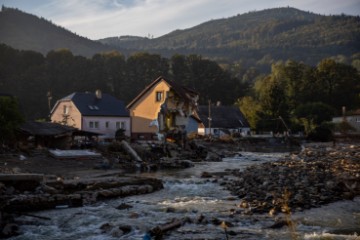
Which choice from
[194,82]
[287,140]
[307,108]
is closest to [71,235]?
[287,140]

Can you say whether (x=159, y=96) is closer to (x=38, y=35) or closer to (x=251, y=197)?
(x=251, y=197)

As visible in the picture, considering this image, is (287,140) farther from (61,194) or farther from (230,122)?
(61,194)

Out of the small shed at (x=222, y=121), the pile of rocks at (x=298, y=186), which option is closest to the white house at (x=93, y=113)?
the small shed at (x=222, y=121)

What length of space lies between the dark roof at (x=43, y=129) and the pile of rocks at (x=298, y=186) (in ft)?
57.2

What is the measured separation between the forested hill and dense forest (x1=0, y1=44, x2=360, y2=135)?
3345 inches

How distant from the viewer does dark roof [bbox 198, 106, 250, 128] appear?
68.2 metres

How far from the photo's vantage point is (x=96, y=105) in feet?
182

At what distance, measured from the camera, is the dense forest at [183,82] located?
72312 mm

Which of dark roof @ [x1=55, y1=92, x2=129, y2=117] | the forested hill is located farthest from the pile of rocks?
the forested hill

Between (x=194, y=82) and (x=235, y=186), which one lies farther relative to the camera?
(x=194, y=82)

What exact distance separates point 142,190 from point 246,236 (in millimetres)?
9537

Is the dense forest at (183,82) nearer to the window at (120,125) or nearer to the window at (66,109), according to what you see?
the window at (66,109)

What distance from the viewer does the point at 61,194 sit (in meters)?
17.9

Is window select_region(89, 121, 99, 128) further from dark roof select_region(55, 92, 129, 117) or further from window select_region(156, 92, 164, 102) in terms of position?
window select_region(156, 92, 164, 102)
